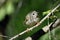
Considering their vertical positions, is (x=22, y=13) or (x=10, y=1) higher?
(x=10, y=1)

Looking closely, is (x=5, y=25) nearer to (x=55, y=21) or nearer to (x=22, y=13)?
(x=22, y=13)

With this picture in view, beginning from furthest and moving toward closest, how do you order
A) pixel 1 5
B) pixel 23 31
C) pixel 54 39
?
pixel 1 5, pixel 23 31, pixel 54 39

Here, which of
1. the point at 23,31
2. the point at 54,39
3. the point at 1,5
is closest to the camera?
the point at 54,39

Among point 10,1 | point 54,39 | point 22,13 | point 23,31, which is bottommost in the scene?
point 54,39

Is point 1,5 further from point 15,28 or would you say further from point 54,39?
point 54,39

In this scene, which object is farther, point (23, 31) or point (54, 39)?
point (23, 31)

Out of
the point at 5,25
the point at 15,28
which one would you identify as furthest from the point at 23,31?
the point at 5,25
